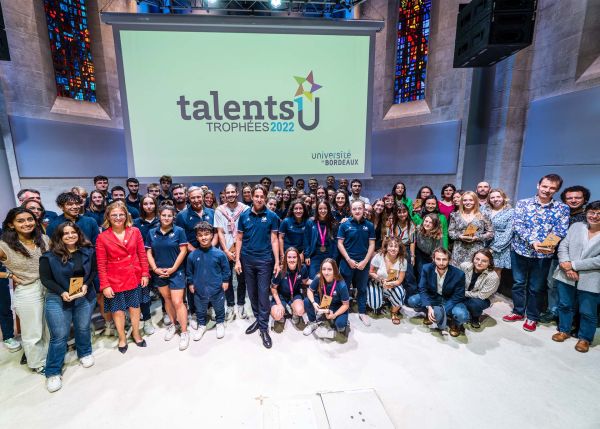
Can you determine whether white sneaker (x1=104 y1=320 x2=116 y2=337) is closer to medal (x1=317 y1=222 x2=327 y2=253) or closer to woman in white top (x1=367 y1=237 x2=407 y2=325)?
medal (x1=317 y1=222 x2=327 y2=253)

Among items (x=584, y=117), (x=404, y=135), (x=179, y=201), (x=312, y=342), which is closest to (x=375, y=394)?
(x=312, y=342)

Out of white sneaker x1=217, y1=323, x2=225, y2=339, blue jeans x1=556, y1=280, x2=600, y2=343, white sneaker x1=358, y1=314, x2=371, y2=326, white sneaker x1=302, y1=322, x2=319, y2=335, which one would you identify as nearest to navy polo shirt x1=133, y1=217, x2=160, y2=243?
white sneaker x1=217, y1=323, x2=225, y2=339

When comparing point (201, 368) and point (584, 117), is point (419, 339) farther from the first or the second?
point (584, 117)

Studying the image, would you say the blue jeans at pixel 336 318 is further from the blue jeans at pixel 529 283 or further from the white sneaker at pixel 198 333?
the blue jeans at pixel 529 283

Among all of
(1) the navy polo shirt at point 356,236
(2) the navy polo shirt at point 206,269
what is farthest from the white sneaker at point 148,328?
(1) the navy polo shirt at point 356,236

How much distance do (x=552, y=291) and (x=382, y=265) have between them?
6.18 feet

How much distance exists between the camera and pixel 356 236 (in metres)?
3.07

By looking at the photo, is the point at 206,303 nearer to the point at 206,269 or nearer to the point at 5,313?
the point at 206,269

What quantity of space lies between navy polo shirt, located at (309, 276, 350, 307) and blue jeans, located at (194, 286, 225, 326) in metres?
0.99

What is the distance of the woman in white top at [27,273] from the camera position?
2123 millimetres

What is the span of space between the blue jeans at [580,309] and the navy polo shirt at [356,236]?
1944 mm

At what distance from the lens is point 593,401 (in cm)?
201

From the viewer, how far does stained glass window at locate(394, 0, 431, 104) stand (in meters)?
6.85

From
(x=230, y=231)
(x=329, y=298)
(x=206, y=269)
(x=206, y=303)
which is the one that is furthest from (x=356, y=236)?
(x=206, y=303)
